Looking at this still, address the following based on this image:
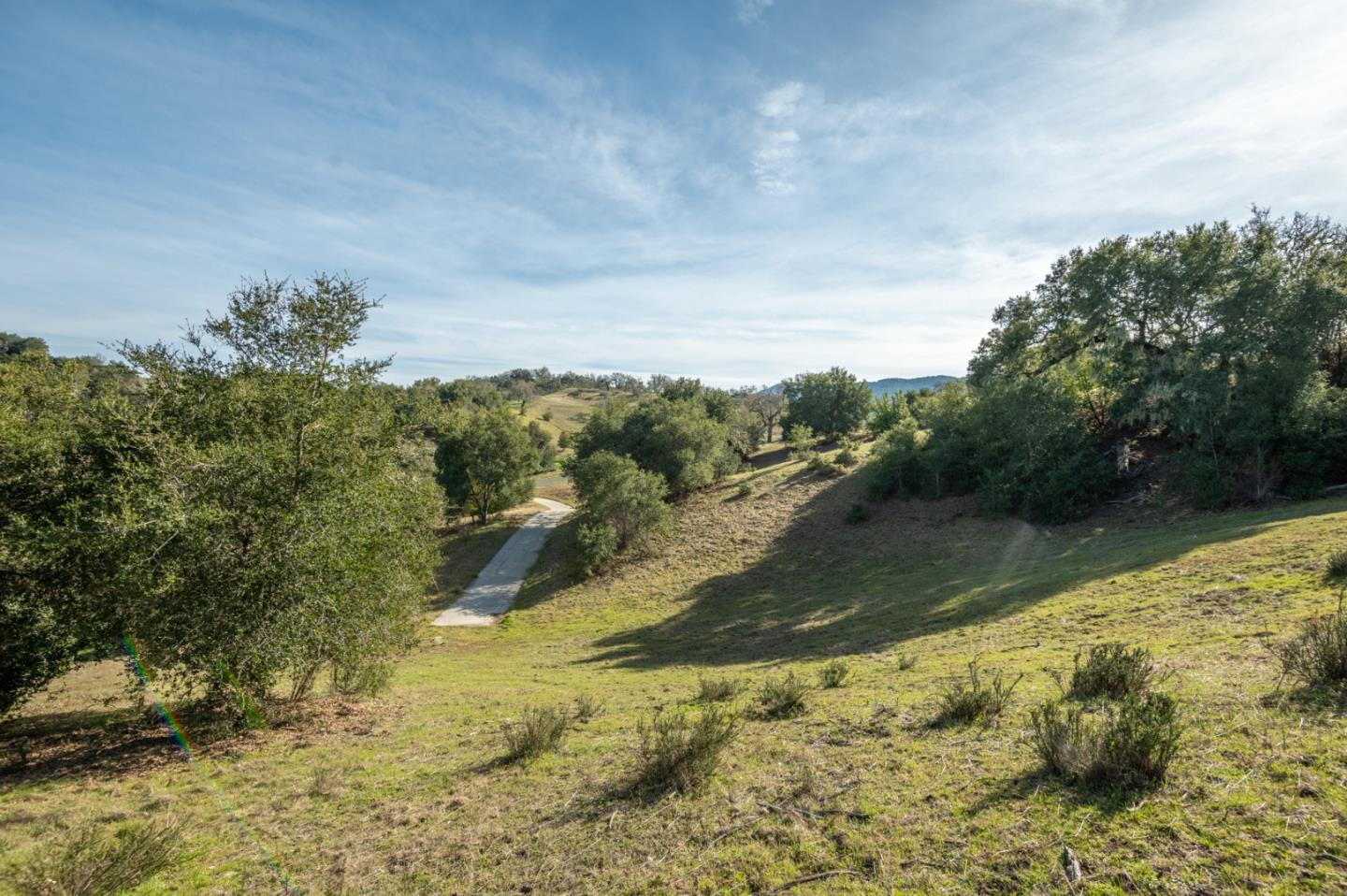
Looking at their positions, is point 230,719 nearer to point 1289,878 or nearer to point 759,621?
point 1289,878

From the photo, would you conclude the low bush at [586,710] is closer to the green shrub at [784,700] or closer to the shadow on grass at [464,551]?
the green shrub at [784,700]

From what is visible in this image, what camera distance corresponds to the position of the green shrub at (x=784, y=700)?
786 cm

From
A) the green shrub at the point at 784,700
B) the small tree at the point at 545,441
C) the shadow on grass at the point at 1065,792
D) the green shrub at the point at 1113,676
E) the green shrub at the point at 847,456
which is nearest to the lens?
the shadow on grass at the point at 1065,792

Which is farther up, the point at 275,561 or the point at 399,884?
the point at 275,561

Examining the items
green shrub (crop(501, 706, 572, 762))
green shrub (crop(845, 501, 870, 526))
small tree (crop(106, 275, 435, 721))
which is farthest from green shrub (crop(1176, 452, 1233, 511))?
small tree (crop(106, 275, 435, 721))

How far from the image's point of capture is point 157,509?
7.96m

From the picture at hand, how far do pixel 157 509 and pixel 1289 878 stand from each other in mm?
12690

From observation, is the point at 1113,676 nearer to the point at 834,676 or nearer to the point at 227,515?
the point at 834,676

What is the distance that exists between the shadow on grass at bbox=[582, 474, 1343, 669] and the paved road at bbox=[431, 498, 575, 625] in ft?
9.99

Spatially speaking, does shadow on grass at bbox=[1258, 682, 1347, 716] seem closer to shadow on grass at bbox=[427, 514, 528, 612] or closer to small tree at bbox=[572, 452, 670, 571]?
small tree at bbox=[572, 452, 670, 571]

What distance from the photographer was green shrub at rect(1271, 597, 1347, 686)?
526cm

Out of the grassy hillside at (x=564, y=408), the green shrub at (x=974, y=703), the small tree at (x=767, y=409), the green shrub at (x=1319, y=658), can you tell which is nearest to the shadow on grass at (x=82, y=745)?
the green shrub at (x=974, y=703)

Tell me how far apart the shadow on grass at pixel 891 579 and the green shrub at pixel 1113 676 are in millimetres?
6758

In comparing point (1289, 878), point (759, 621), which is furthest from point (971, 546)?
point (1289, 878)
